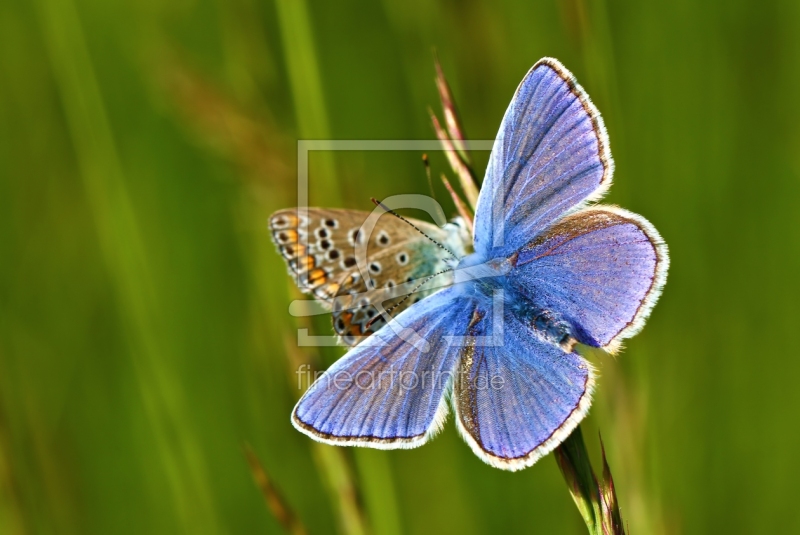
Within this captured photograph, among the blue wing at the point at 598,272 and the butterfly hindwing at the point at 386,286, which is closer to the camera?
the blue wing at the point at 598,272

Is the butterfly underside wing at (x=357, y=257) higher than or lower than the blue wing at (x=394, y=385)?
higher

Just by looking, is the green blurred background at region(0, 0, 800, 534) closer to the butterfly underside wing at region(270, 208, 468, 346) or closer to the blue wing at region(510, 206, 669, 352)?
the butterfly underside wing at region(270, 208, 468, 346)

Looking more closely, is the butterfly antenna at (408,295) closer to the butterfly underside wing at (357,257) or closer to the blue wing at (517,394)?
the butterfly underside wing at (357,257)

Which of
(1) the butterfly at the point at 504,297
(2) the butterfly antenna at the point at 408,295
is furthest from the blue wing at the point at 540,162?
(2) the butterfly antenna at the point at 408,295

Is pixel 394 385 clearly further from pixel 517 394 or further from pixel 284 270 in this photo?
pixel 284 270

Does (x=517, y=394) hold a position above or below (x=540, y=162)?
below

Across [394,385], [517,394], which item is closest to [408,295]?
[394,385]

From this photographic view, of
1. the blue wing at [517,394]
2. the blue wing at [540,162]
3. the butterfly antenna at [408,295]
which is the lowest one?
the blue wing at [517,394]
